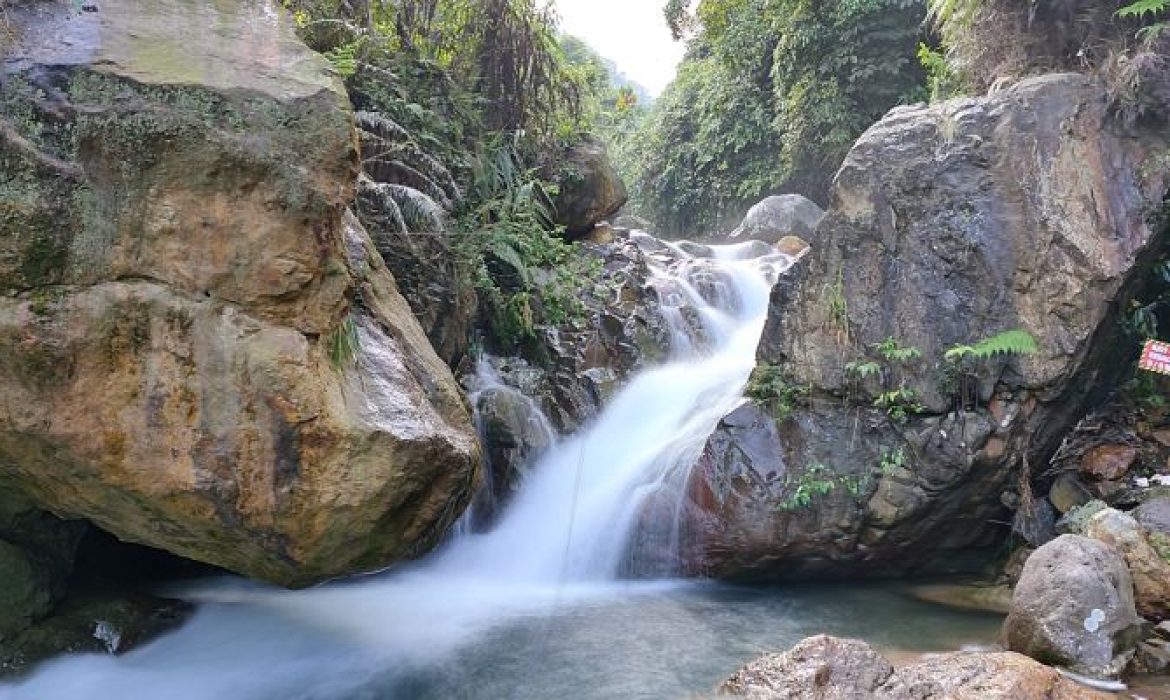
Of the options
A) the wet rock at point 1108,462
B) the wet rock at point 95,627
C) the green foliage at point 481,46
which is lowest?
the wet rock at point 95,627

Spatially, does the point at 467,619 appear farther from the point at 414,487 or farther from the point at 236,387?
the point at 236,387

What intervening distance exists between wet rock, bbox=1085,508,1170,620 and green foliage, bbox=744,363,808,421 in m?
2.55

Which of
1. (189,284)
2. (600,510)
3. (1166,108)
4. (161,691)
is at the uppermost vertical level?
(1166,108)

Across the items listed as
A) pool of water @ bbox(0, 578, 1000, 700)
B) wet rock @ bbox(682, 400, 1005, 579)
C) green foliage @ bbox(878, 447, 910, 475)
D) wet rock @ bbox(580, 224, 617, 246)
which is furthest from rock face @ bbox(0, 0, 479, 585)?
wet rock @ bbox(580, 224, 617, 246)

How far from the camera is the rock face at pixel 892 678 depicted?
414 cm

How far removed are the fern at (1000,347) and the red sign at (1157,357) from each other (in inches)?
32.5

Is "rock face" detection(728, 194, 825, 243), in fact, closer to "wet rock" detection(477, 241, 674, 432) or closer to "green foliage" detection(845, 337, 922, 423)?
"wet rock" detection(477, 241, 674, 432)

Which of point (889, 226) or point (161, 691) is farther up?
point (889, 226)

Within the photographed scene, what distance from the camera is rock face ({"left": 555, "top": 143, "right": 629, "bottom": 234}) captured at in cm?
1230

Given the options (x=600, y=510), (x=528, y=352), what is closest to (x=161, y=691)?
(x=600, y=510)

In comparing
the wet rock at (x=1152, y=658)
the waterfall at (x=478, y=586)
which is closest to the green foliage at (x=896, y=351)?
the waterfall at (x=478, y=586)

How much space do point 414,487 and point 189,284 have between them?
61.6 inches

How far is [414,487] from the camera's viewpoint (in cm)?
447

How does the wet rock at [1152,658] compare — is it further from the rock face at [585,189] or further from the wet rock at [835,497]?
the rock face at [585,189]
